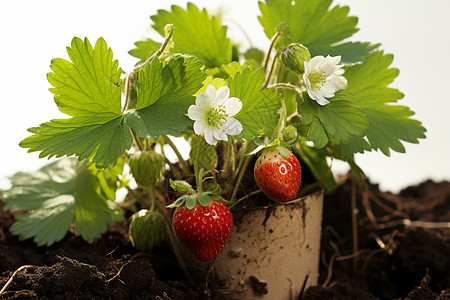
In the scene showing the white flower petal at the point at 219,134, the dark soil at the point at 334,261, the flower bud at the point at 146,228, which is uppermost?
the white flower petal at the point at 219,134

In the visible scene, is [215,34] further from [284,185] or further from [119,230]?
[119,230]

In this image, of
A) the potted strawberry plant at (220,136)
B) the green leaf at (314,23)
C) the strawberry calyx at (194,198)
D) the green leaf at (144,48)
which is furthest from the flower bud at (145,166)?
the green leaf at (314,23)

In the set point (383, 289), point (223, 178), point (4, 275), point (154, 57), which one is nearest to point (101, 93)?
point (154, 57)

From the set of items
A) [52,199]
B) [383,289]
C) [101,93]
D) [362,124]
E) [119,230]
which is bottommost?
[383,289]

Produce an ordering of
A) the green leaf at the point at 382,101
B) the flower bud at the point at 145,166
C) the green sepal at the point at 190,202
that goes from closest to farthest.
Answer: the green sepal at the point at 190,202
the flower bud at the point at 145,166
the green leaf at the point at 382,101

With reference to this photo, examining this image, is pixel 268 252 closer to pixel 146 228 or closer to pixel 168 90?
pixel 146 228

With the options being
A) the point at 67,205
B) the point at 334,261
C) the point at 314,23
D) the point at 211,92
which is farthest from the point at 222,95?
the point at 334,261

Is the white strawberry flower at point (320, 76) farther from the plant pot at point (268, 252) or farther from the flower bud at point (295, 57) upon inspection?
the plant pot at point (268, 252)
